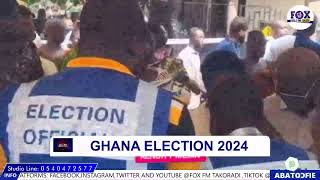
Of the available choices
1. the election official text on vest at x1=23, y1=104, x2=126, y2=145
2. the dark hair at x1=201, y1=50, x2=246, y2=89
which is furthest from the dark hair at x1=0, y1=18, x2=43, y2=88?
the dark hair at x1=201, y1=50, x2=246, y2=89

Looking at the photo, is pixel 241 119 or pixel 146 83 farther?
pixel 241 119

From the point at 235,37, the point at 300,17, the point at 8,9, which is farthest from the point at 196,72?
the point at 8,9

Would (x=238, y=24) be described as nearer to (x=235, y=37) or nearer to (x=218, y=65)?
(x=235, y=37)

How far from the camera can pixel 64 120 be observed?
2461 mm

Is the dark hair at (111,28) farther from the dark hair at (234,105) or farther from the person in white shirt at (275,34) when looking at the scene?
the person in white shirt at (275,34)

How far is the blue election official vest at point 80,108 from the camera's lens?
246 centimetres

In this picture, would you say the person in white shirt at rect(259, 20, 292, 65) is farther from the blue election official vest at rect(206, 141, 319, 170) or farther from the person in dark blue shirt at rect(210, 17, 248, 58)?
the blue election official vest at rect(206, 141, 319, 170)

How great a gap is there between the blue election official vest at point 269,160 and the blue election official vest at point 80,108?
0.34m

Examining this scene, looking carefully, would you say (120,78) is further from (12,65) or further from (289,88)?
(289,88)

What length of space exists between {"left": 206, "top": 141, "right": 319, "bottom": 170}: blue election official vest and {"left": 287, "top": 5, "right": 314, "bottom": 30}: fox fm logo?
1.88 feet

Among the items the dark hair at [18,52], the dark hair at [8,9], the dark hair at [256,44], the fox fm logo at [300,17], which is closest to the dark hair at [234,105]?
the dark hair at [256,44]

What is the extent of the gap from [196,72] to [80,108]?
1.91 feet

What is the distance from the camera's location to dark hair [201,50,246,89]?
8.55 feet

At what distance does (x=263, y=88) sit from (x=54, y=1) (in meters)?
1.08
